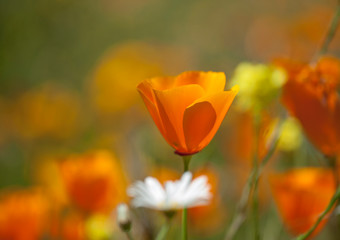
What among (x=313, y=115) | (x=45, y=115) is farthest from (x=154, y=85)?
(x=45, y=115)

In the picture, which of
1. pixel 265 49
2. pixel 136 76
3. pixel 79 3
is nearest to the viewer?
pixel 136 76

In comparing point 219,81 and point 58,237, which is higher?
point 219,81

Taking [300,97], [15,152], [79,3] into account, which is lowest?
[15,152]

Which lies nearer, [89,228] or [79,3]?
[89,228]

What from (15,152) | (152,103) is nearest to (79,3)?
(15,152)

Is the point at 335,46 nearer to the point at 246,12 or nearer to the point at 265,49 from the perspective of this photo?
the point at 265,49

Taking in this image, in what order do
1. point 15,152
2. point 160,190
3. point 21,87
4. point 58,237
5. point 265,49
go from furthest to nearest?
1. point 265,49
2. point 21,87
3. point 15,152
4. point 58,237
5. point 160,190
